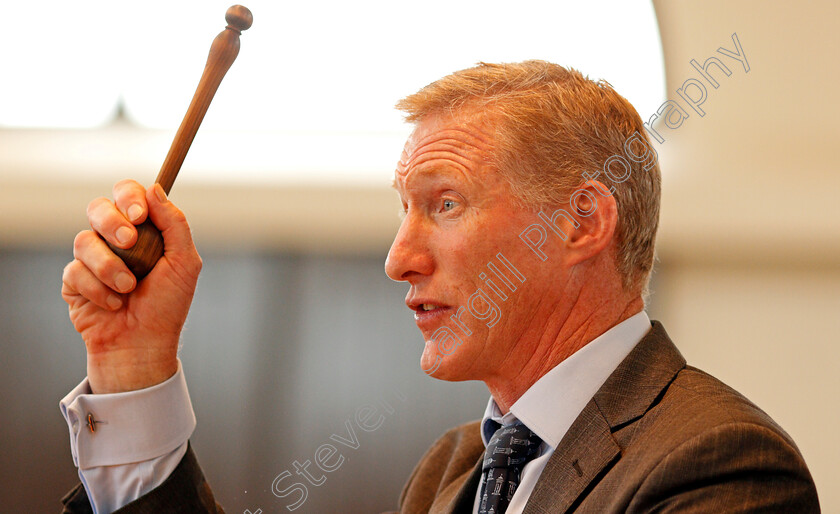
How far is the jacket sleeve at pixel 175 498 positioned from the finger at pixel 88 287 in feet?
1.13

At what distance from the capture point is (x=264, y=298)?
2814mm

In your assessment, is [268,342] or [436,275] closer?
[436,275]

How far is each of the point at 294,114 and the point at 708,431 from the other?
217 centimetres

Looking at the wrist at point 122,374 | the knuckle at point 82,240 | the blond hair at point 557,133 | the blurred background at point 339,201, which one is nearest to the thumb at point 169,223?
the knuckle at point 82,240

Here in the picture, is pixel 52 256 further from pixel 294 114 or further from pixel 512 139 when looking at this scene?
pixel 512 139

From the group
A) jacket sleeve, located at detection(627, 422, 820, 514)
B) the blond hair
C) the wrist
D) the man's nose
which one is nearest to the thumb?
the wrist

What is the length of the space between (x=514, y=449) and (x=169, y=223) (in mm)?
714

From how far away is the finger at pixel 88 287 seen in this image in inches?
53.2

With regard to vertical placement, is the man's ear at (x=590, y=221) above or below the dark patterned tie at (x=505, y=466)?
above

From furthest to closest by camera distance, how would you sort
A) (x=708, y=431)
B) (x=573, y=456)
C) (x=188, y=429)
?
(x=188, y=429), (x=573, y=456), (x=708, y=431)

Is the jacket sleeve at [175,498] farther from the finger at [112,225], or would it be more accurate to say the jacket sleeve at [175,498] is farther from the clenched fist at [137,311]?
the finger at [112,225]

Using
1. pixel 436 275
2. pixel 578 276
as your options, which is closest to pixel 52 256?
pixel 436 275

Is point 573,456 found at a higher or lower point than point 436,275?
lower

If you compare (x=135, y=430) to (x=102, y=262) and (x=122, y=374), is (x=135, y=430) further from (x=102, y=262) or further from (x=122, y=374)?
(x=102, y=262)
